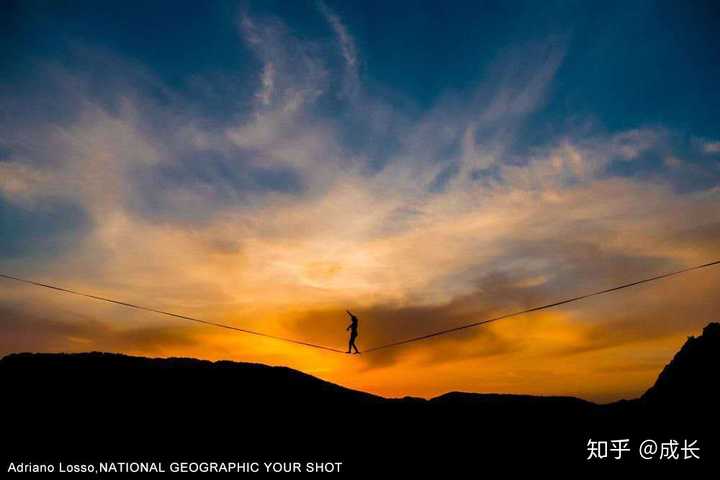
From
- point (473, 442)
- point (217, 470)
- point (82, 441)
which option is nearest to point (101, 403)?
point (82, 441)

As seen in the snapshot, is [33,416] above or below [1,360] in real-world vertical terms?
below

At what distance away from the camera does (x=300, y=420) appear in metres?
25.2

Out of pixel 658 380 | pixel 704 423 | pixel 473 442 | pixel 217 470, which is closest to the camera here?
pixel 217 470

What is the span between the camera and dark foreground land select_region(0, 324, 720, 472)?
22641 mm

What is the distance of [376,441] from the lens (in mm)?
25078

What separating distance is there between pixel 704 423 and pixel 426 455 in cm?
1498

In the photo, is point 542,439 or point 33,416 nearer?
point 33,416

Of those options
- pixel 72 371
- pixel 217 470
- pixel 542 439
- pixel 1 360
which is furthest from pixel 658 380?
pixel 1 360

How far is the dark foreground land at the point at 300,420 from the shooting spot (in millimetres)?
22641

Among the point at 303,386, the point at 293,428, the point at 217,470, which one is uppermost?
the point at 303,386

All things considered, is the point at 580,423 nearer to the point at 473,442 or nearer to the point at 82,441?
the point at 473,442

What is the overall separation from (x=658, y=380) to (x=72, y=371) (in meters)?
34.6

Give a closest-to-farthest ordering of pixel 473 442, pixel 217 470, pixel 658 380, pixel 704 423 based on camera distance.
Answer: pixel 217 470
pixel 704 423
pixel 473 442
pixel 658 380

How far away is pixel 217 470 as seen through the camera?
2202 centimetres
